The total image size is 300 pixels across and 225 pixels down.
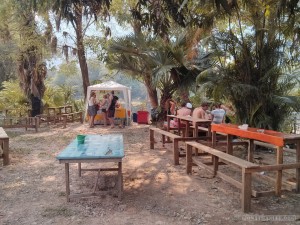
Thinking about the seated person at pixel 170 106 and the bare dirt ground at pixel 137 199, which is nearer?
the bare dirt ground at pixel 137 199

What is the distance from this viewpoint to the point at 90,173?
604 cm

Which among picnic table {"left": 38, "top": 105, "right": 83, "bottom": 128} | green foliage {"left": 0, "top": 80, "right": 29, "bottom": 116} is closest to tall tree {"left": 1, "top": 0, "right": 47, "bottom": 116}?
green foliage {"left": 0, "top": 80, "right": 29, "bottom": 116}

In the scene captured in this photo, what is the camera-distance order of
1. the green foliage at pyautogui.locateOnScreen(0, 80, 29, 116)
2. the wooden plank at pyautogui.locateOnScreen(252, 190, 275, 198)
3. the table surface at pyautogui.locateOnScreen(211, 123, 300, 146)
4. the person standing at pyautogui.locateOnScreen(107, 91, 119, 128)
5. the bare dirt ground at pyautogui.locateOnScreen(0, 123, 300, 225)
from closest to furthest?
the bare dirt ground at pyautogui.locateOnScreen(0, 123, 300, 225)
the wooden plank at pyautogui.locateOnScreen(252, 190, 275, 198)
the table surface at pyautogui.locateOnScreen(211, 123, 300, 146)
the person standing at pyautogui.locateOnScreen(107, 91, 119, 128)
the green foliage at pyautogui.locateOnScreen(0, 80, 29, 116)

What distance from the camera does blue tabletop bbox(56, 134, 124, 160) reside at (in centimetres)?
430

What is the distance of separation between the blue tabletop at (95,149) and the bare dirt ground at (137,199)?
Result: 64cm

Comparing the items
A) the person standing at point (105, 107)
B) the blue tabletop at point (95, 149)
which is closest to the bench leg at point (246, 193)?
the blue tabletop at point (95, 149)

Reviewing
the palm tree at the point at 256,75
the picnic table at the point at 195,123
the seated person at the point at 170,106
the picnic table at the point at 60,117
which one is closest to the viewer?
the picnic table at the point at 195,123

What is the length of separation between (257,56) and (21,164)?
571 cm

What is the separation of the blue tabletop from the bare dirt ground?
642 millimetres

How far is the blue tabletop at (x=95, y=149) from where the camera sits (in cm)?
430

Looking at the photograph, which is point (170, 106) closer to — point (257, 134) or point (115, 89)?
point (115, 89)

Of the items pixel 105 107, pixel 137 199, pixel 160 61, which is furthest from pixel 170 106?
pixel 137 199

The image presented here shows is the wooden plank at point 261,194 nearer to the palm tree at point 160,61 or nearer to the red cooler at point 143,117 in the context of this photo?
the palm tree at point 160,61

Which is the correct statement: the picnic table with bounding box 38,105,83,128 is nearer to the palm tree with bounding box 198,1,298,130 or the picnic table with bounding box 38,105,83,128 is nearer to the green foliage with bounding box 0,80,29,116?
the green foliage with bounding box 0,80,29,116
